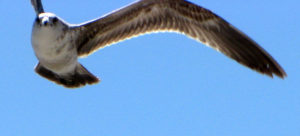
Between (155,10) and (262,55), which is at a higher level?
(155,10)

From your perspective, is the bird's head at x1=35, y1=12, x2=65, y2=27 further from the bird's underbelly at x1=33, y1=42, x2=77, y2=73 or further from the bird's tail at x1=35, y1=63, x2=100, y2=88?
the bird's tail at x1=35, y1=63, x2=100, y2=88

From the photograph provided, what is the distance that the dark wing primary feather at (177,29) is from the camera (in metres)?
8.31

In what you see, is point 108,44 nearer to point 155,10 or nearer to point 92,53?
point 92,53

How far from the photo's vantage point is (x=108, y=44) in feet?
28.2

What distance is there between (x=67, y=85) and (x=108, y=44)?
2.97 feet

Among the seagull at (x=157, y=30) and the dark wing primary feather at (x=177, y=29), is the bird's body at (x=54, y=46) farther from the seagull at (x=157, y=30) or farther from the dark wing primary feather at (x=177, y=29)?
the dark wing primary feather at (x=177, y=29)

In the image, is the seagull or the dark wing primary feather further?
the dark wing primary feather

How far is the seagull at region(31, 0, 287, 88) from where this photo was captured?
819 centimetres

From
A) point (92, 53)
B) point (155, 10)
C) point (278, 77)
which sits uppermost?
point (155, 10)

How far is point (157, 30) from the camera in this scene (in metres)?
8.65

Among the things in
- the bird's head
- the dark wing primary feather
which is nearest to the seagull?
the dark wing primary feather

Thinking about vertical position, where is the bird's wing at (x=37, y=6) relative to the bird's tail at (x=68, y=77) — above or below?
above

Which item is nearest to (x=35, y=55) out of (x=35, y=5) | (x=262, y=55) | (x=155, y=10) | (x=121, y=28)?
(x=35, y=5)

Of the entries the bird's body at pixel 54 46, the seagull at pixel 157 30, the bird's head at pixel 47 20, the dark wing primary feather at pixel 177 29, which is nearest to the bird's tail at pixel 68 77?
the seagull at pixel 157 30
